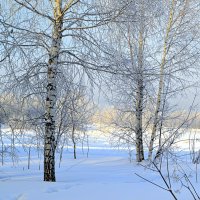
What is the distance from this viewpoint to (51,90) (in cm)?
671

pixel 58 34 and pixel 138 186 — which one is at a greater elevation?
pixel 58 34

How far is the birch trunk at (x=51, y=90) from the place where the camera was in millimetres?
6723

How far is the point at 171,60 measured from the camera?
12.4m

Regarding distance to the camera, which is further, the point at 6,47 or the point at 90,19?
the point at 90,19

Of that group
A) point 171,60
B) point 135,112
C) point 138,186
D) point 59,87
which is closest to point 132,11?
point 59,87

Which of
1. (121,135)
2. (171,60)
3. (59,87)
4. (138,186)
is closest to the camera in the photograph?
(138,186)

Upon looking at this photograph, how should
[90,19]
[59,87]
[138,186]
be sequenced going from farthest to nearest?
[59,87]
[90,19]
[138,186]

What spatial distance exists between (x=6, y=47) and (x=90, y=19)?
5.59ft

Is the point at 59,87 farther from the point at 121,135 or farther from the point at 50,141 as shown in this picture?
the point at 121,135

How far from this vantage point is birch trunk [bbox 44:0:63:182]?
6723 millimetres

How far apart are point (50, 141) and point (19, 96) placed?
1.11 m

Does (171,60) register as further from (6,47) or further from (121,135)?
(6,47)

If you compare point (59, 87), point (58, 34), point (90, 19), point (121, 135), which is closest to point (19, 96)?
point (59, 87)

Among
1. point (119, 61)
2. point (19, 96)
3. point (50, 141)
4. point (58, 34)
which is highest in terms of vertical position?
point (58, 34)
